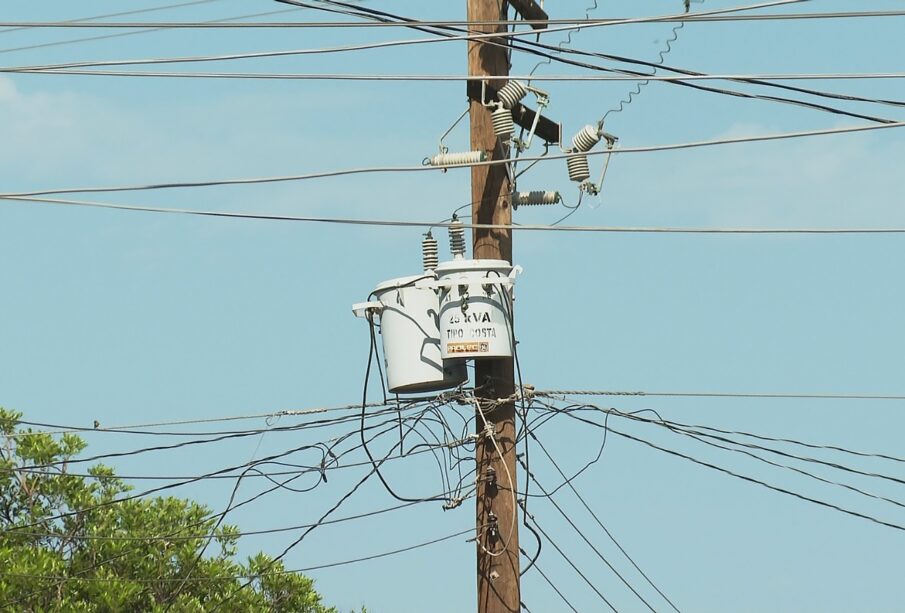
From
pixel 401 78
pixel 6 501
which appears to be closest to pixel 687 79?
pixel 401 78

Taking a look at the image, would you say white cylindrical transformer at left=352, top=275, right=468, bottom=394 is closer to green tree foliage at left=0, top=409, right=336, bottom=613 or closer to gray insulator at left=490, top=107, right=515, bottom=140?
gray insulator at left=490, top=107, right=515, bottom=140

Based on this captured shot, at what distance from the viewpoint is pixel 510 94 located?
409 inches

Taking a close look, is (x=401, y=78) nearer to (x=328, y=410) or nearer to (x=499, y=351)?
(x=499, y=351)

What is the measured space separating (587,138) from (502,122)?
0.59 m

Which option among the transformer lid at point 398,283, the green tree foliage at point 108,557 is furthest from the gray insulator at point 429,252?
the green tree foliage at point 108,557

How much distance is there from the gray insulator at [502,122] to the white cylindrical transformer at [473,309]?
0.96 m

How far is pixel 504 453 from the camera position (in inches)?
404

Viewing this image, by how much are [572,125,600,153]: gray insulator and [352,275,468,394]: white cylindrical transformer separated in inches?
56.2

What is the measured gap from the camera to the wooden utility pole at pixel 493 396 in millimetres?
10133

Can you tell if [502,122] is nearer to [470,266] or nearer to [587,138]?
[587,138]

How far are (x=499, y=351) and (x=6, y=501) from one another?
36.4 feet

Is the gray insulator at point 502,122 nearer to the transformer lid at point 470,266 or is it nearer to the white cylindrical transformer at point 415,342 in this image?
the transformer lid at point 470,266

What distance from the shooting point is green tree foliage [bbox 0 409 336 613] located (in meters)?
17.5

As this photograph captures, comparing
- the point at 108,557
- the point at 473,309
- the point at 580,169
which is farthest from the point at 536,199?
the point at 108,557
